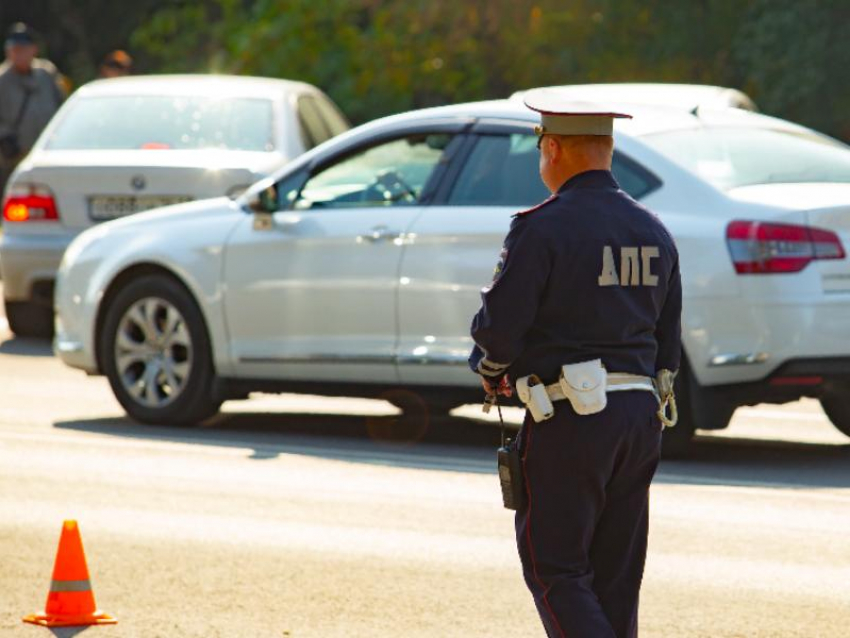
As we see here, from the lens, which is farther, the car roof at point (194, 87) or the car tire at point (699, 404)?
the car roof at point (194, 87)

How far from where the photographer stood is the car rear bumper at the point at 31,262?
47.2 feet

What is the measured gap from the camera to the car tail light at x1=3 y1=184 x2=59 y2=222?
14.3 meters

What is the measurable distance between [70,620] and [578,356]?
7.52ft

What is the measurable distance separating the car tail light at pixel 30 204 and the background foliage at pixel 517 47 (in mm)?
14298

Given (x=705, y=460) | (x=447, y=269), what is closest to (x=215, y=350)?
(x=447, y=269)

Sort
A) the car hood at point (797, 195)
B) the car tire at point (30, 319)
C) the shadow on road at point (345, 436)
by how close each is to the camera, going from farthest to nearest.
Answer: the car tire at point (30, 319) < the shadow on road at point (345, 436) < the car hood at point (797, 195)

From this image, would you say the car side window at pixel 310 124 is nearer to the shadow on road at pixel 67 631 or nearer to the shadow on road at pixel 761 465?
the shadow on road at pixel 761 465

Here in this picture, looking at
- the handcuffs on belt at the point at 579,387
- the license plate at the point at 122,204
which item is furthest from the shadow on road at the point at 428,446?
the handcuffs on belt at the point at 579,387

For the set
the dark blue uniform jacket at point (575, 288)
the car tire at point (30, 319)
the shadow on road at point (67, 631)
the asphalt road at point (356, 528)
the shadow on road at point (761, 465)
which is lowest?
the car tire at point (30, 319)

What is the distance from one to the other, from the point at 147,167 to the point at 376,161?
362 cm

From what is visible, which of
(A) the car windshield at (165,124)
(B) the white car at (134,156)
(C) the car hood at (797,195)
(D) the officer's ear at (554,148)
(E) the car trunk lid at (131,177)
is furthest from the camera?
(A) the car windshield at (165,124)

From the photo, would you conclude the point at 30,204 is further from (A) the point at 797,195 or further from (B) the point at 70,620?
(B) the point at 70,620

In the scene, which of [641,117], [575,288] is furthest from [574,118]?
[641,117]

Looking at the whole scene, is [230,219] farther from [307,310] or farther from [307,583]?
[307,583]
